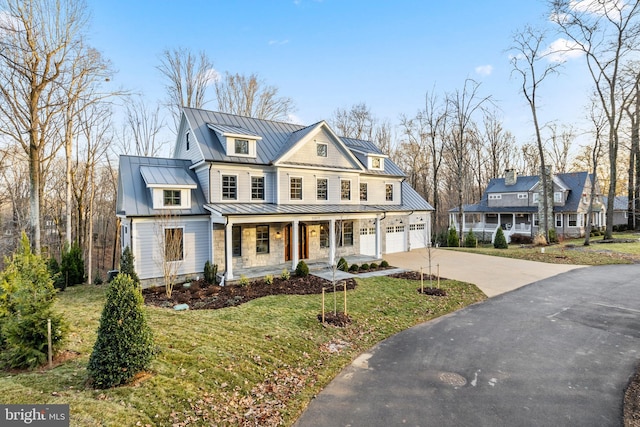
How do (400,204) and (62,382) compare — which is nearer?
(62,382)

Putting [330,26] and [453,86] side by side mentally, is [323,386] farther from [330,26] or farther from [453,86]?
[453,86]

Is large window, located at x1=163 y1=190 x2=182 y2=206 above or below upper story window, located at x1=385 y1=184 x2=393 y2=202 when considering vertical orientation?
below

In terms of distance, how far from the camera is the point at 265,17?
51.2 feet

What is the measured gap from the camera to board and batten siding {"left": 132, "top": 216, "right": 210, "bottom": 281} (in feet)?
42.1

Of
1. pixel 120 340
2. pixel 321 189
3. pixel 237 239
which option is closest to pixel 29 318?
pixel 120 340

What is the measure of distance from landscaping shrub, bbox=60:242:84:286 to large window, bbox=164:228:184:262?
6.02 meters

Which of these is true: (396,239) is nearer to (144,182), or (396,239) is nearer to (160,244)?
(160,244)

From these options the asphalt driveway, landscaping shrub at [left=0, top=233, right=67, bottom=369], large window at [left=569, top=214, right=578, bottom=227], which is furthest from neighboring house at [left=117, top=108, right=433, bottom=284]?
large window at [left=569, top=214, right=578, bottom=227]

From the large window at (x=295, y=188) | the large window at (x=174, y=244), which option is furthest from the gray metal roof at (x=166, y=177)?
the large window at (x=295, y=188)

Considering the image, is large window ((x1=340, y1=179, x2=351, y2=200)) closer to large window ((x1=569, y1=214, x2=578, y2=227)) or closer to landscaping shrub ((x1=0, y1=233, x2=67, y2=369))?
landscaping shrub ((x1=0, y1=233, x2=67, y2=369))

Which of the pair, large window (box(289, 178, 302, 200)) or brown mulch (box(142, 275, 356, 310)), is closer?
brown mulch (box(142, 275, 356, 310))

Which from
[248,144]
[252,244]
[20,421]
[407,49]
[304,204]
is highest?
[407,49]

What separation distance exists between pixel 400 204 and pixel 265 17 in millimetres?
14296

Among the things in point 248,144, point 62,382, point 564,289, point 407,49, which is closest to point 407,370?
point 62,382
